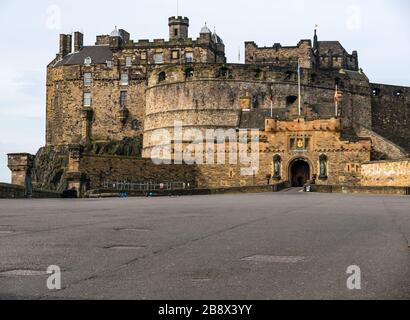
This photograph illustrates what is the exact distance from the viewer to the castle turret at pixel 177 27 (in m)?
63.4

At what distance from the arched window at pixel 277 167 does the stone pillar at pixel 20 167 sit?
70.8 feet

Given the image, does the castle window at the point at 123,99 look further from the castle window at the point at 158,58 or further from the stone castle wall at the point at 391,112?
the stone castle wall at the point at 391,112

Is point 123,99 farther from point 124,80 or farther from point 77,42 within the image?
point 77,42

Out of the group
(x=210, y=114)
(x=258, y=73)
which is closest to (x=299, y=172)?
(x=210, y=114)

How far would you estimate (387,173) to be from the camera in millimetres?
42406

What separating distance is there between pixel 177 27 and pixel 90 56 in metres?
8.56

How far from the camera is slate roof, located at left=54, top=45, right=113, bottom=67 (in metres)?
64.2

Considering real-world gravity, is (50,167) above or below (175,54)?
below

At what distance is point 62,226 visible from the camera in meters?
11.1

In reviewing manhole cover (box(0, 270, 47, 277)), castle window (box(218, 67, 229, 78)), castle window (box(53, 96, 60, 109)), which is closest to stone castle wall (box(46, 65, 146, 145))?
castle window (box(53, 96, 60, 109))

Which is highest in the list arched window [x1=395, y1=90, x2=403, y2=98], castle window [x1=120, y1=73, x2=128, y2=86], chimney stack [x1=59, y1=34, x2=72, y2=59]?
chimney stack [x1=59, y1=34, x2=72, y2=59]

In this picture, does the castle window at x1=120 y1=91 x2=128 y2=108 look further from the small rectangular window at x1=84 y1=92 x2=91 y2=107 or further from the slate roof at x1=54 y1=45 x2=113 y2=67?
the slate roof at x1=54 y1=45 x2=113 y2=67

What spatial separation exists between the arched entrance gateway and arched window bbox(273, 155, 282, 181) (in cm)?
94

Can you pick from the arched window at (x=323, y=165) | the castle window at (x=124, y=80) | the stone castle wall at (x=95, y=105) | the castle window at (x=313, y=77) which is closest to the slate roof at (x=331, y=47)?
the castle window at (x=313, y=77)
